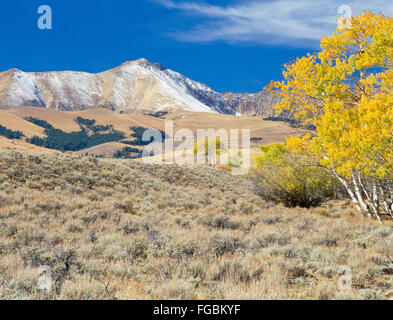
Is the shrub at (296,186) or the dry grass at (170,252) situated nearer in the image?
the dry grass at (170,252)

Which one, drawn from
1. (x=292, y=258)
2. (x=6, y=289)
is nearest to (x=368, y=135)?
(x=292, y=258)

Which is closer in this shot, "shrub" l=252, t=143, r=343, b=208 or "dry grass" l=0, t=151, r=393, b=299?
"dry grass" l=0, t=151, r=393, b=299

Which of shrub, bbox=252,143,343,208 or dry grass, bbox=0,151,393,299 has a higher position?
shrub, bbox=252,143,343,208

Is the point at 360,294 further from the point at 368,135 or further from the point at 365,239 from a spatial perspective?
the point at 368,135

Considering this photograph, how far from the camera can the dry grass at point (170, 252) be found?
515 cm

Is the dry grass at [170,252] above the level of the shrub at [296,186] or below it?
below

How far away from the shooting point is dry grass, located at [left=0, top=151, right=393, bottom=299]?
203 inches

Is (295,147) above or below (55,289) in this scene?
above

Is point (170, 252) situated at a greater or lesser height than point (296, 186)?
lesser

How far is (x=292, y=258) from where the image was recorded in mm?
7434

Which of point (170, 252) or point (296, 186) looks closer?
point (170, 252)

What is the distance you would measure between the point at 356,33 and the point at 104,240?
13145 mm

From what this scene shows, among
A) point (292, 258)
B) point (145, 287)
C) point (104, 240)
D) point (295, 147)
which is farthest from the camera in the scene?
point (295, 147)

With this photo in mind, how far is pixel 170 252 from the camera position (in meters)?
7.81
